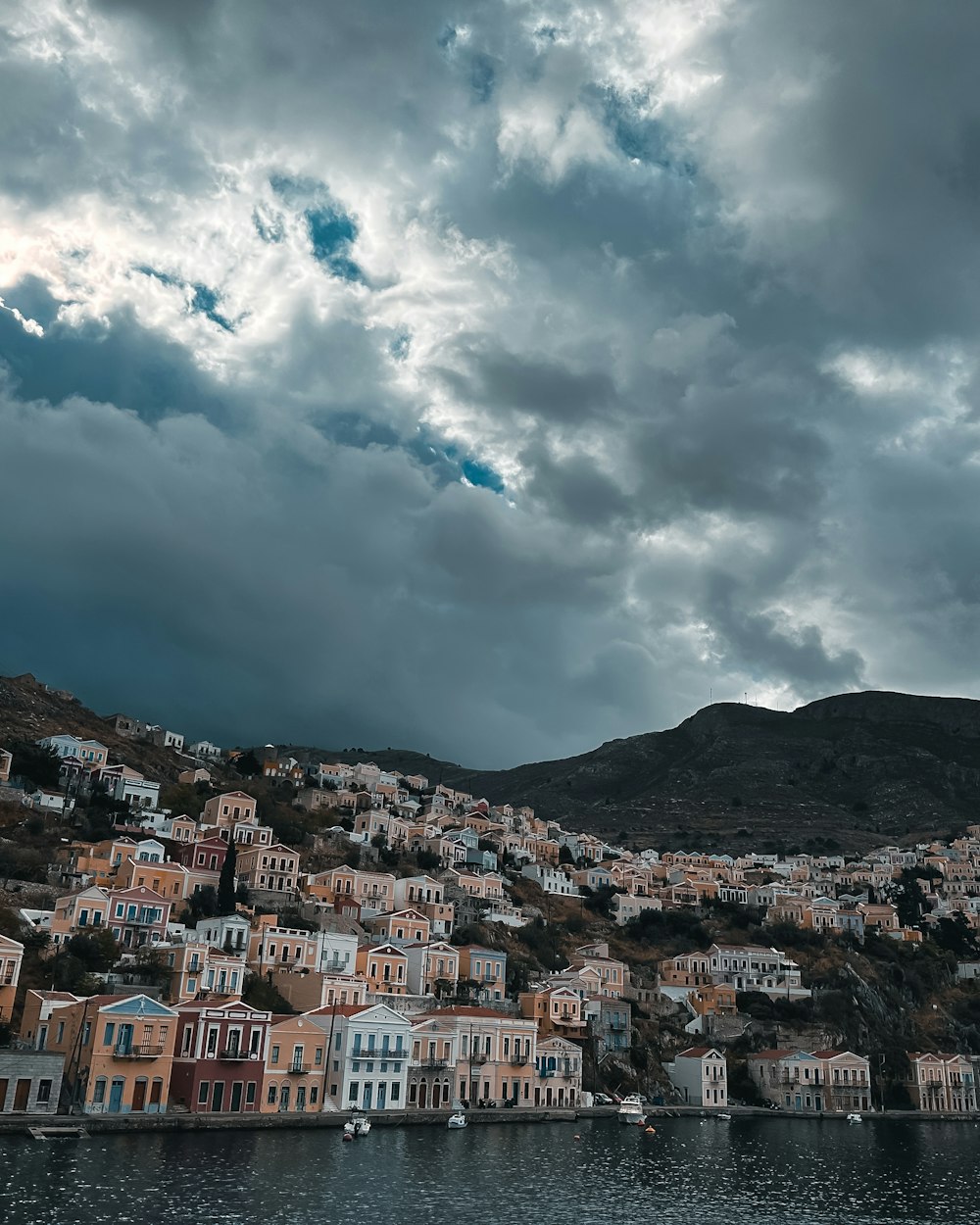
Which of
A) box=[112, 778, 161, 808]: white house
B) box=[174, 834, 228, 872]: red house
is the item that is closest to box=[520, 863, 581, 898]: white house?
box=[112, 778, 161, 808]: white house

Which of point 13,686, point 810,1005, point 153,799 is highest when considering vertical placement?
point 13,686

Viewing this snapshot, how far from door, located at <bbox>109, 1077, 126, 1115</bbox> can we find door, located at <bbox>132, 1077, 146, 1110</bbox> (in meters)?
0.64

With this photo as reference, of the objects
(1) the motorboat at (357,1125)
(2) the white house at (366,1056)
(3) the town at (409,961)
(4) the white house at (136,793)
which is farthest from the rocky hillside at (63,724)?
(1) the motorboat at (357,1125)

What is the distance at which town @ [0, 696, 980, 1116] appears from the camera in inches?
2245

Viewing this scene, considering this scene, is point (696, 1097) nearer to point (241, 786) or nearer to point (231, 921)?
point (231, 921)

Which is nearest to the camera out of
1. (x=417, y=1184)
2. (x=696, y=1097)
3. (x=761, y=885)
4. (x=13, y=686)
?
(x=417, y=1184)

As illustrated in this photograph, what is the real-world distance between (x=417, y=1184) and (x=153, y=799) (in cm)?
6317

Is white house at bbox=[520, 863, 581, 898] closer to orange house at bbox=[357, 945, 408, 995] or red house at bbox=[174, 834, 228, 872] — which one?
red house at bbox=[174, 834, 228, 872]

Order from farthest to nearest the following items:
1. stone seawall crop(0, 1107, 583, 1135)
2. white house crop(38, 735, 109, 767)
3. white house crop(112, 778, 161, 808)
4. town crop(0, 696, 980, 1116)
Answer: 1. white house crop(38, 735, 109, 767)
2. white house crop(112, 778, 161, 808)
3. town crop(0, 696, 980, 1116)
4. stone seawall crop(0, 1107, 583, 1135)

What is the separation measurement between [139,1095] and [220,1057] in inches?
167

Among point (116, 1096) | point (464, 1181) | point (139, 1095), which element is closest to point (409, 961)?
point (139, 1095)

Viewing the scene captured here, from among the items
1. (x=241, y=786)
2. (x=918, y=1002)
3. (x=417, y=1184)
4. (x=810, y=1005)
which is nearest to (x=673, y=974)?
(x=810, y=1005)

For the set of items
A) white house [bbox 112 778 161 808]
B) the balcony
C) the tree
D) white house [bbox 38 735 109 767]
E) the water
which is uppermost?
white house [bbox 38 735 109 767]

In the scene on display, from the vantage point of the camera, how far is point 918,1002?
11050cm
